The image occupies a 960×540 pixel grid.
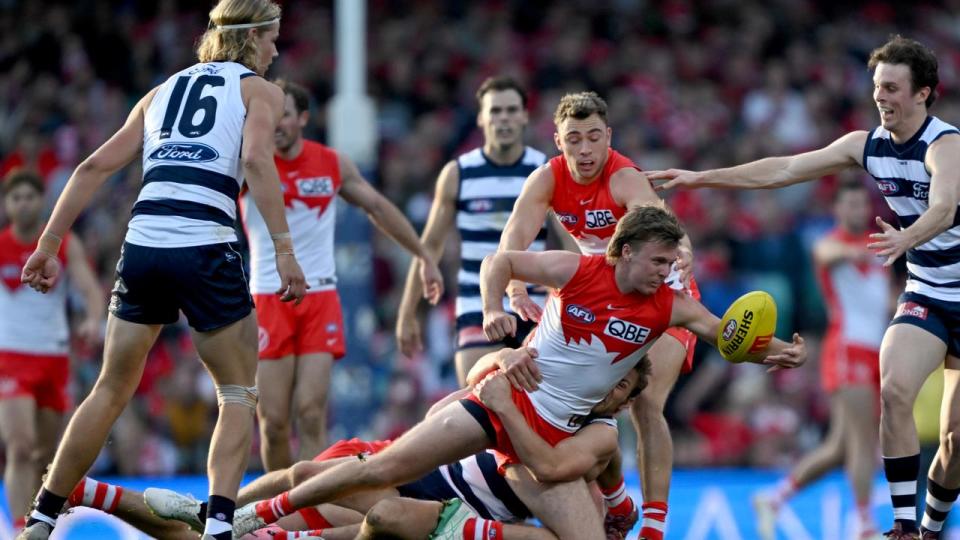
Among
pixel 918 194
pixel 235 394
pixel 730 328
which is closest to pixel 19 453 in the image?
pixel 235 394

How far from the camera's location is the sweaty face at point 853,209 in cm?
1108

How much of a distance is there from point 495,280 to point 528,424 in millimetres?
729

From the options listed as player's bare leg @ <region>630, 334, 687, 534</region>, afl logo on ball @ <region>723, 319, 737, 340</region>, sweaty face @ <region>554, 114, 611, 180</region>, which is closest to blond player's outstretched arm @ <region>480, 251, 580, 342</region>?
sweaty face @ <region>554, 114, 611, 180</region>

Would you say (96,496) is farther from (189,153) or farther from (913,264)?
(913,264)

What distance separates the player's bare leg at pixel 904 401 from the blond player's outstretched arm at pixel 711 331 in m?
0.52

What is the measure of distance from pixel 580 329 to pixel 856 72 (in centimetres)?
1226

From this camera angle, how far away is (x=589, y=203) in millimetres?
7578

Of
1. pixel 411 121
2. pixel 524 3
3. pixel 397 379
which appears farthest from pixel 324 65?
pixel 397 379

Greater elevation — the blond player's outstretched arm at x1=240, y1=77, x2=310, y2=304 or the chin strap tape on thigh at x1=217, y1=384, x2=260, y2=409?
the blond player's outstretched arm at x1=240, y1=77, x2=310, y2=304

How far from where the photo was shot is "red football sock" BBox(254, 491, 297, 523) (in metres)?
7.06

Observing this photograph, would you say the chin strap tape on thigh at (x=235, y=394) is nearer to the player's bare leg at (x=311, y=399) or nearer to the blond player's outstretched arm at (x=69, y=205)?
the blond player's outstretched arm at (x=69, y=205)

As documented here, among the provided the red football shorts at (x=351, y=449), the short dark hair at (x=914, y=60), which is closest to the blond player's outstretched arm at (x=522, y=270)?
the red football shorts at (x=351, y=449)

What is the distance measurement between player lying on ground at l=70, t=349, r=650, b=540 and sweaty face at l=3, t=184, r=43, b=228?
304cm

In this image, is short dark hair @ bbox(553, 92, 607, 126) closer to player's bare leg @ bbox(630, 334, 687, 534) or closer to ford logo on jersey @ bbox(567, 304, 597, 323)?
ford logo on jersey @ bbox(567, 304, 597, 323)
